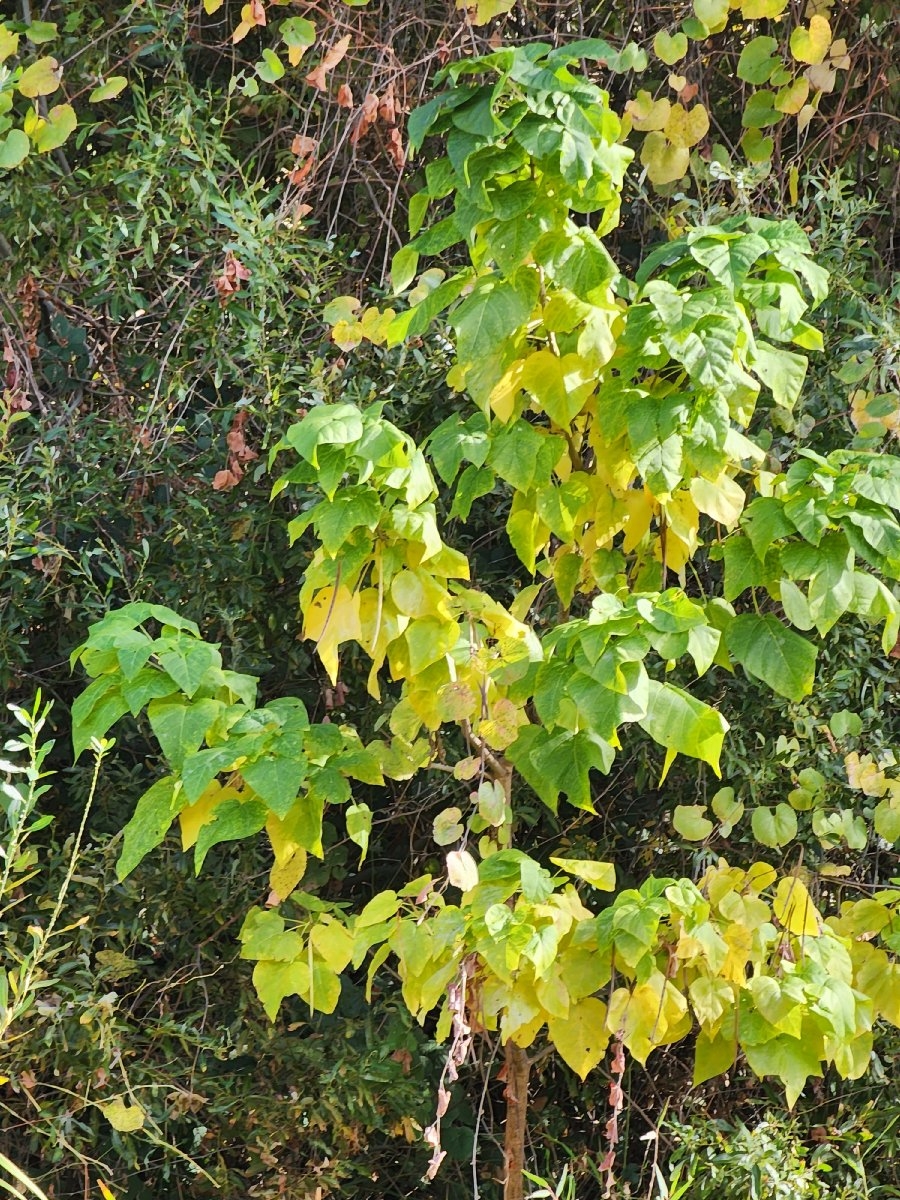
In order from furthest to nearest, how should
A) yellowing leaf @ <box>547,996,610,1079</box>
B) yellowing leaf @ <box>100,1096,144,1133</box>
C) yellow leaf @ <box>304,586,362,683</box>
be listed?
yellowing leaf @ <box>100,1096,144,1133</box> → yellowing leaf @ <box>547,996,610,1079</box> → yellow leaf @ <box>304,586,362,683</box>

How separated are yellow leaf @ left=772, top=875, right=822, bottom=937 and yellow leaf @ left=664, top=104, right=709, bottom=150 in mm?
1258

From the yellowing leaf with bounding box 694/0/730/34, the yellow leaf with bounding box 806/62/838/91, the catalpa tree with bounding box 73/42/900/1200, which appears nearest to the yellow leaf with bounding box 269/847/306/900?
the catalpa tree with bounding box 73/42/900/1200

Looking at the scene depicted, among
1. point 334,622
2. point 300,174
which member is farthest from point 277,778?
point 300,174

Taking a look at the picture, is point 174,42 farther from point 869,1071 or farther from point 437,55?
point 869,1071

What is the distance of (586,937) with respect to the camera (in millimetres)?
1719

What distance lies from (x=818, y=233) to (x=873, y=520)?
94 cm

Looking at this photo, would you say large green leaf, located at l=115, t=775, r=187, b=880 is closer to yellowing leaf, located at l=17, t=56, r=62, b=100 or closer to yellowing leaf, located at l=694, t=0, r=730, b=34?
yellowing leaf, located at l=17, t=56, r=62, b=100

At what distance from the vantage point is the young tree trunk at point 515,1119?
194 centimetres

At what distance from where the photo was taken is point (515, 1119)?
1.96m

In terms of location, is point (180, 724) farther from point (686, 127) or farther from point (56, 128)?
point (686, 127)

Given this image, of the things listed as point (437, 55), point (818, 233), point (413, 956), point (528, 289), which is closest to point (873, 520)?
point (528, 289)

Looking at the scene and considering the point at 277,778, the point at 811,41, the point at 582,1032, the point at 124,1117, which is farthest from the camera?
the point at 811,41

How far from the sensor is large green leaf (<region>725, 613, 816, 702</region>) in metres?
1.66

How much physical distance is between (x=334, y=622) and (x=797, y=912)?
734 millimetres
